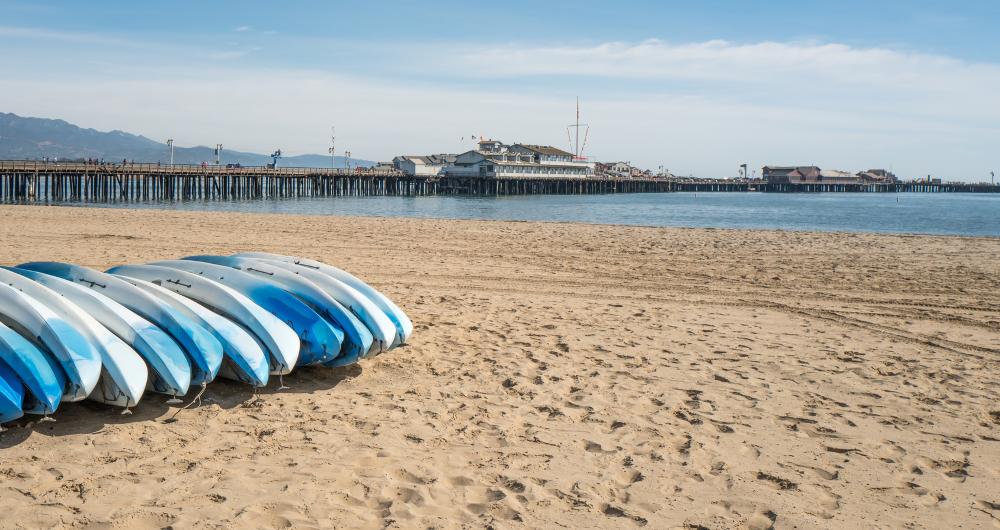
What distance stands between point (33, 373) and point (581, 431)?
316 centimetres

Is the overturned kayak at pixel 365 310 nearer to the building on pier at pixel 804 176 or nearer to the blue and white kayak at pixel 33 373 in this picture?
the blue and white kayak at pixel 33 373

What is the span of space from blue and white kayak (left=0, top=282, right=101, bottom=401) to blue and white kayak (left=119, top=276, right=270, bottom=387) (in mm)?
→ 789

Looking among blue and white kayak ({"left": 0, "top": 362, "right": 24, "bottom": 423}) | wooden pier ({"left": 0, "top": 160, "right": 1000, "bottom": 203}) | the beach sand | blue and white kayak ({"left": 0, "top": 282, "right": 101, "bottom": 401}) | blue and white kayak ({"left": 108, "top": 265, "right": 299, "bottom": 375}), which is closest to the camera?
the beach sand

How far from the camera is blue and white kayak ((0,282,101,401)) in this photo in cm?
440

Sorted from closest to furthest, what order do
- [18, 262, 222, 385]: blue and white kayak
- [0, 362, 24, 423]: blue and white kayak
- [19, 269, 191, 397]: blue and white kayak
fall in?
[0, 362, 24, 423]: blue and white kayak, [19, 269, 191, 397]: blue and white kayak, [18, 262, 222, 385]: blue and white kayak

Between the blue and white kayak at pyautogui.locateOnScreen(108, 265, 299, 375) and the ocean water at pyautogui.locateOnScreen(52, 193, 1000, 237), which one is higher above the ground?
the ocean water at pyautogui.locateOnScreen(52, 193, 1000, 237)

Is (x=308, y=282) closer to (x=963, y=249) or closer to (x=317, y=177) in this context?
(x=963, y=249)


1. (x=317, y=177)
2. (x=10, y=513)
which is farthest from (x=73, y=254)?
(x=317, y=177)

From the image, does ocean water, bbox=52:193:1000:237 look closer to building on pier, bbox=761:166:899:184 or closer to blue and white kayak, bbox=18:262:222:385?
blue and white kayak, bbox=18:262:222:385

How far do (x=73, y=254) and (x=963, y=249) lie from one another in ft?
58.8

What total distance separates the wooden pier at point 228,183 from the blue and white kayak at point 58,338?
40.7m

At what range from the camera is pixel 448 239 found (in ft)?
56.7

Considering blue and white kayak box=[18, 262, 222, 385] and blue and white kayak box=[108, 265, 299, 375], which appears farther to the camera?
blue and white kayak box=[108, 265, 299, 375]

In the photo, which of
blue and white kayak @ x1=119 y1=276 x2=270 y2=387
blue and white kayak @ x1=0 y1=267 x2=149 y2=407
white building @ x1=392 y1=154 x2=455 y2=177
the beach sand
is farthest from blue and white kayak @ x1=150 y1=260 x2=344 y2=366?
white building @ x1=392 y1=154 x2=455 y2=177
